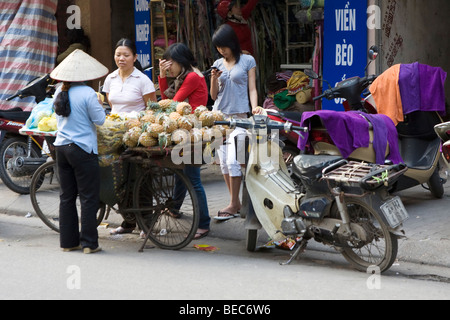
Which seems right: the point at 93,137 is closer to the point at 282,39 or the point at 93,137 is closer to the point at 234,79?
the point at 234,79

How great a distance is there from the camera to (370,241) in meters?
5.52

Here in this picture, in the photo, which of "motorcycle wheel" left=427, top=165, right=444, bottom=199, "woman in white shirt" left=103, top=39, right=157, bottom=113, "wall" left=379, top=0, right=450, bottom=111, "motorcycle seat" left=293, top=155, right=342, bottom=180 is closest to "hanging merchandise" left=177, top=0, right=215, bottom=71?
"wall" left=379, top=0, right=450, bottom=111

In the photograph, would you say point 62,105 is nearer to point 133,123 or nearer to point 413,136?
point 133,123

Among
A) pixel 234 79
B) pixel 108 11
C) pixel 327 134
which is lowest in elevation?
pixel 327 134

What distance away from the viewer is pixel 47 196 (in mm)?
8078

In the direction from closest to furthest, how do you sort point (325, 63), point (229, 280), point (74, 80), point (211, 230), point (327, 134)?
point (229, 280) < point (74, 80) < point (327, 134) < point (211, 230) < point (325, 63)

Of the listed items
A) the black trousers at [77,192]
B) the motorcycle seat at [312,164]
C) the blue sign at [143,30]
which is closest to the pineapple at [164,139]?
the black trousers at [77,192]

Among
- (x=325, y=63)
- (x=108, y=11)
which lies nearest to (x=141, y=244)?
(x=325, y=63)

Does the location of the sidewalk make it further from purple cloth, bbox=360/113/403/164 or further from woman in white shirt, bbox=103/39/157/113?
woman in white shirt, bbox=103/39/157/113

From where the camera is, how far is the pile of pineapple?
6152 mm

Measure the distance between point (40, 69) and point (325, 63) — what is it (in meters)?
4.43

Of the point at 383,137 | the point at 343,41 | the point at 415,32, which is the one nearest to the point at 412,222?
Result: the point at 383,137

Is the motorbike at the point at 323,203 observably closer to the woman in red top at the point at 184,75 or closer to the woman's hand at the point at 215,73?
the woman in red top at the point at 184,75

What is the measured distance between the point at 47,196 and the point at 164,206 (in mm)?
2061
